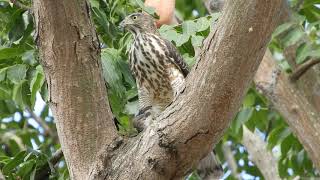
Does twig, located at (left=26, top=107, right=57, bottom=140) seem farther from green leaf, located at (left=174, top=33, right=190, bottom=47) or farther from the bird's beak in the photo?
green leaf, located at (left=174, top=33, right=190, bottom=47)

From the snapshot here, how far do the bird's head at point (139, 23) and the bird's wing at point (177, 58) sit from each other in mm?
296

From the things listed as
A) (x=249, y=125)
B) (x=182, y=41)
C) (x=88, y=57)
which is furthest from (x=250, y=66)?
(x=249, y=125)

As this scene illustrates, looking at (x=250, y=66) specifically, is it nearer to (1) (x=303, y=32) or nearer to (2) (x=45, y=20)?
(2) (x=45, y=20)

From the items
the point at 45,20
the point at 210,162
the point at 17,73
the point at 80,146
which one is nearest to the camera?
the point at 45,20

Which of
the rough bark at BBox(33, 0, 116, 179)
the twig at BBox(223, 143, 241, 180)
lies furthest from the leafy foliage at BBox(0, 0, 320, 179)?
the twig at BBox(223, 143, 241, 180)

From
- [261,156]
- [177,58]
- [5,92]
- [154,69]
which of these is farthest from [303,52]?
[5,92]

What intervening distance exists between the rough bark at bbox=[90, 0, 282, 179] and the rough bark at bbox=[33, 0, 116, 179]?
11 cm

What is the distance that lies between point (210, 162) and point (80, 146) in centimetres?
118

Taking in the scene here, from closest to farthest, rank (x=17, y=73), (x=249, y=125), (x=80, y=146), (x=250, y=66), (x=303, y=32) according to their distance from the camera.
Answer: (x=250, y=66), (x=80, y=146), (x=17, y=73), (x=303, y=32), (x=249, y=125)

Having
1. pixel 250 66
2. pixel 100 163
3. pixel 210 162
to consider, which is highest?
pixel 250 66

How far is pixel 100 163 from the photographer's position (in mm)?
3047

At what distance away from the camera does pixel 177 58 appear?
4.28 meters

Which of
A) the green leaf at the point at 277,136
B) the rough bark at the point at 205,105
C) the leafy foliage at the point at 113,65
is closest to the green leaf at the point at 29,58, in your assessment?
the leafy foliage at the point at 113,65

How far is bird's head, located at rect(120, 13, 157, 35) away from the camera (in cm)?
452
